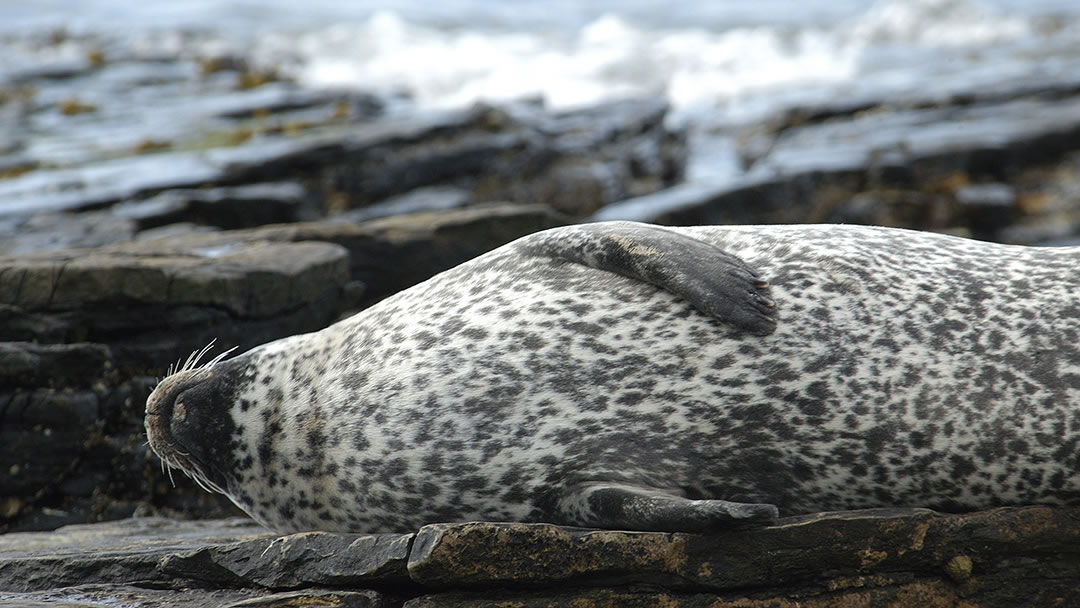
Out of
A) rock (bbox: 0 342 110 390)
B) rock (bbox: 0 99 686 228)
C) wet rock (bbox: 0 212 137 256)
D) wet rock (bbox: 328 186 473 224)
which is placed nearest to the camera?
rock (bbox: 0 342 110 390)

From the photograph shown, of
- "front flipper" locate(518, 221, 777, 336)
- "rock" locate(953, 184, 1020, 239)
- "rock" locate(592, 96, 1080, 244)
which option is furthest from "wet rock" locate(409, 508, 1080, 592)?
"rock" locate(953, 184, 1020, 239)

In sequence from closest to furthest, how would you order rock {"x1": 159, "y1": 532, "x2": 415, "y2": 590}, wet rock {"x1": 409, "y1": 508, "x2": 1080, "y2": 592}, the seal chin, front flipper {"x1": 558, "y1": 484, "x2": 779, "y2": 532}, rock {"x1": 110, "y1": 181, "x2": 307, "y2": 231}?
front flipper {"x1": 558, "y1": 484, "x2": 779, "y2": 532}
wet rock {"x1": 409, "y1": 508, "x2": 1080, "y2": 592}
rock {"x1": 159, "y1": 532, "x2": 415, "y2": 590}
the seal chin
rock {"x1": 110, "y1": 181, "x2": 307, "y2": 231}

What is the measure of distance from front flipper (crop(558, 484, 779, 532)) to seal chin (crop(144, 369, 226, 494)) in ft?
5.21

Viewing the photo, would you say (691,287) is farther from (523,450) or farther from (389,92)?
(389,92)

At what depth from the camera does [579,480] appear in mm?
4039

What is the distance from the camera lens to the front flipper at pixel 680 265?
4102 mm

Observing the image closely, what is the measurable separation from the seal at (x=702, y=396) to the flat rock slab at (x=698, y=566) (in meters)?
0.14

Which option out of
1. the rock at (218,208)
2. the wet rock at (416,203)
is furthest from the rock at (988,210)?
the rock at (218,208)

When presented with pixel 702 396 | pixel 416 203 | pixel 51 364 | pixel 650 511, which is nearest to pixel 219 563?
pixel 650 511

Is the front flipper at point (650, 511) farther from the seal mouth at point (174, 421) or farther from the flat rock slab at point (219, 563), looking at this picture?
the seal mouth at point (174, 421)

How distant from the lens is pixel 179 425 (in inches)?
184

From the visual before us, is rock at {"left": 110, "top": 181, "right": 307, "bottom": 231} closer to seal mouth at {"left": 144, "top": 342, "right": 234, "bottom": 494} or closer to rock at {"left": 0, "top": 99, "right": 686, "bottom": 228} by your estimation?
rock at {"left": 0, "top": 99, "right": 686, "bottom": 228}

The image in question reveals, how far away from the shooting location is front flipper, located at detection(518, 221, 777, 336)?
4102 millimetres

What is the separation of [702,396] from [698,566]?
0.59 m
